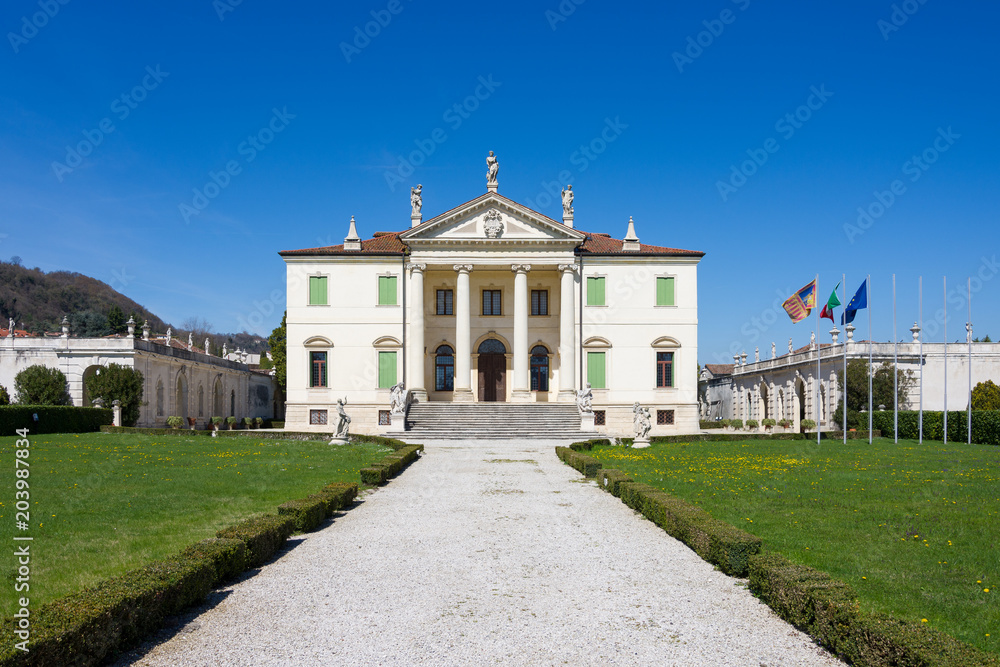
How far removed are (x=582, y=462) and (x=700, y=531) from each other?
1094 cm

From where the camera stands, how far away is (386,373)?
4578 centimetres

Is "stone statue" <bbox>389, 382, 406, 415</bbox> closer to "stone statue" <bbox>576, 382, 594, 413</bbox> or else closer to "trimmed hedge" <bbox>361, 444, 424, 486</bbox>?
"stone statue" <bbox>576, 382, 594, 413</bbox>

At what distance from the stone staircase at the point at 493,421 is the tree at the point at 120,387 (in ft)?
52.5

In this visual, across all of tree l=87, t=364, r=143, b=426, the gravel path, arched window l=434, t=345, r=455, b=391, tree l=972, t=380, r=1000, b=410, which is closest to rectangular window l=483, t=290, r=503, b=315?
arched window l=434, t=345, r=455, b=391

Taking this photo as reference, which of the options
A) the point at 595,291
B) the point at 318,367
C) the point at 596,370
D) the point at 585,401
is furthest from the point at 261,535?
the point at 595,291

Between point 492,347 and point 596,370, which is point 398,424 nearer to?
point 492,347

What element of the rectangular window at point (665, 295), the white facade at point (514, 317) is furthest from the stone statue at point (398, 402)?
the rectangular window at point (665, 295)

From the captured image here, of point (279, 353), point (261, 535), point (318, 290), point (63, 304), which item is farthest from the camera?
point (63, 304)

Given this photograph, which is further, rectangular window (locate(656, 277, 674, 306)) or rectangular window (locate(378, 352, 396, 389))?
rectangular window (locate(656, 277, 674, 306))

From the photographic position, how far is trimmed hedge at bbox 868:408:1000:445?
34.4 metres

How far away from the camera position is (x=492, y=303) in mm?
48406

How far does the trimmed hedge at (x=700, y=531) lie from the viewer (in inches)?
369

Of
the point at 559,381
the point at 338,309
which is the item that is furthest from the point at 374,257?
the point at 559,381

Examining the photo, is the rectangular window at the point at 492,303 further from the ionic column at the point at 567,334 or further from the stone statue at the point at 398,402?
the stone statue at the point at 398,402
